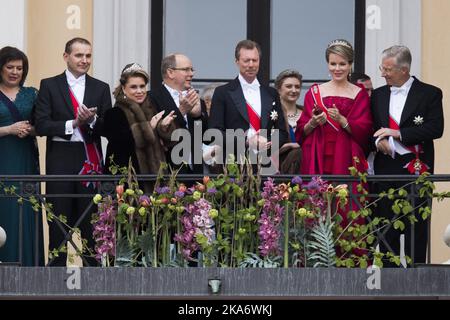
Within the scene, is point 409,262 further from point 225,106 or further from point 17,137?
point 17,137

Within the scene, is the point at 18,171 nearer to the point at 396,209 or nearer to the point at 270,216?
the point at 270,216

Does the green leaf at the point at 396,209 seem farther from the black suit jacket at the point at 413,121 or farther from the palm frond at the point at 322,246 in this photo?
the black suit jacket at the point at 413,121

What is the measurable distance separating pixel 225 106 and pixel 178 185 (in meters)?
0.97

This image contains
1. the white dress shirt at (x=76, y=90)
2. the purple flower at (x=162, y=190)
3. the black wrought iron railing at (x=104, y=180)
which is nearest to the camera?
the purple flower at (x=162, y=190)

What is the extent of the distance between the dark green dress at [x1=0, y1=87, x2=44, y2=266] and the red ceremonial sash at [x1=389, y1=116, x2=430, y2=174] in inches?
108

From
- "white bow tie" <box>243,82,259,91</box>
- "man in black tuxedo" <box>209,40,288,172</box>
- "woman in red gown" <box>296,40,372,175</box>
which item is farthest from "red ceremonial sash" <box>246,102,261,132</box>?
"woman in red gown" <box>296,40,372,175</box>

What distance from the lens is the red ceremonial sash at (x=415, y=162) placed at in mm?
17484

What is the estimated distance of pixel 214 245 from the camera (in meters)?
16.7

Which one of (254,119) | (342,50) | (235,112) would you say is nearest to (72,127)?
(235,112)

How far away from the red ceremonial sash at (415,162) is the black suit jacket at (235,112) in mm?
823

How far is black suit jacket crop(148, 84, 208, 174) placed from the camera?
1750cm

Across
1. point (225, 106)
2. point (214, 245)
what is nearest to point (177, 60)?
point (225, 106)

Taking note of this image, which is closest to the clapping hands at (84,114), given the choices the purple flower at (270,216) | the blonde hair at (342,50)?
the purple flower at (270,216)

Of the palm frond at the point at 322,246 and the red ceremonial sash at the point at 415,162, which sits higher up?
the red ceremonial sash at the point at 415,162
